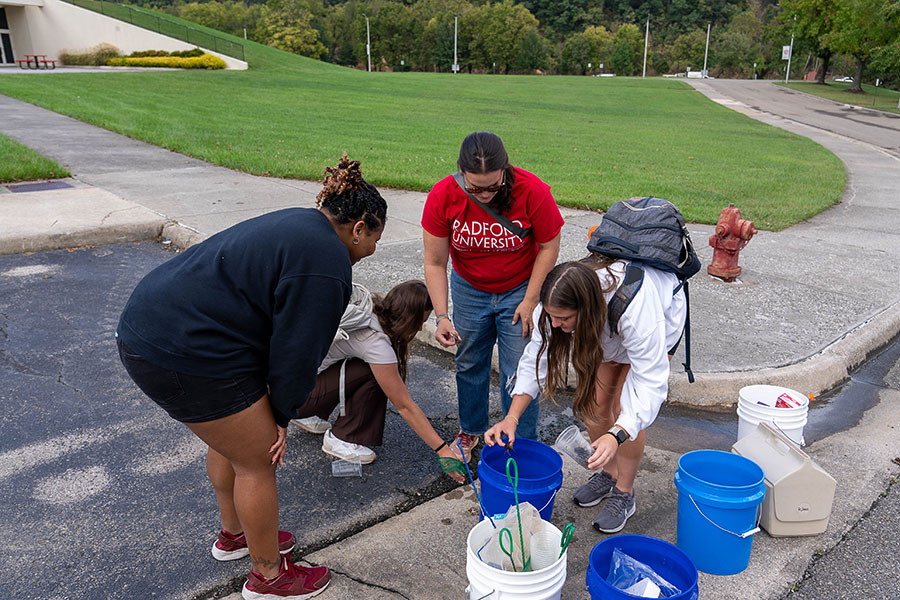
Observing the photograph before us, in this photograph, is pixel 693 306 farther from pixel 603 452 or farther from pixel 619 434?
pixel 603 452

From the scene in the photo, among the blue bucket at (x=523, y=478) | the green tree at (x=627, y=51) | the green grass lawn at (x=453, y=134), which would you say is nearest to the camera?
the blue bucket at (x=523, y=478)

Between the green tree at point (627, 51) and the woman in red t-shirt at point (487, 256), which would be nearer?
the woman in red t-shirt at point (487, 256)

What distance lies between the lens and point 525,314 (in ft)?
11.2

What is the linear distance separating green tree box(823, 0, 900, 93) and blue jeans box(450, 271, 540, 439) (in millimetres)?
43445

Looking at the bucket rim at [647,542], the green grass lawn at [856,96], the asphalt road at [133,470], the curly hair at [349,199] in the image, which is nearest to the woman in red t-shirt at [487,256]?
the asphalt road at [133,470]

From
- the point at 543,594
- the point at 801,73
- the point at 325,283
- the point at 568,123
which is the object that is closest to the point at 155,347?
the point at 325,283

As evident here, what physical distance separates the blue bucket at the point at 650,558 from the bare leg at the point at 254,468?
118 cm

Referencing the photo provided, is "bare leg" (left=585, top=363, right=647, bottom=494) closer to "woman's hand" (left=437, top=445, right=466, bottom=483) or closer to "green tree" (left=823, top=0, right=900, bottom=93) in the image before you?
"woman's hand" (left=437, top=445, right=466, bottom=483)

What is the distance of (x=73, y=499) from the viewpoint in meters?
3.28

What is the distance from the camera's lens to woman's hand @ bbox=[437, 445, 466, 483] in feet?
10.8

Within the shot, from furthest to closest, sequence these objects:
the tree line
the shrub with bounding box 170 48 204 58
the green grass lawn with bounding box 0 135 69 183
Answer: the tree line
the shrub with bounding box 170 48 204 58
the green grass lawn with bounding box 0 135 69 183

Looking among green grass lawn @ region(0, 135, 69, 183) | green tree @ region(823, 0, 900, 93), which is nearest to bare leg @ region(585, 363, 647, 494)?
green grass lawn @ region(0, 135, 69, 183)

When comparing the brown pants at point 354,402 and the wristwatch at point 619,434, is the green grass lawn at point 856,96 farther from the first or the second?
the wristwatch at point 619,434

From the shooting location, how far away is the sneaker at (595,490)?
3363 mm
